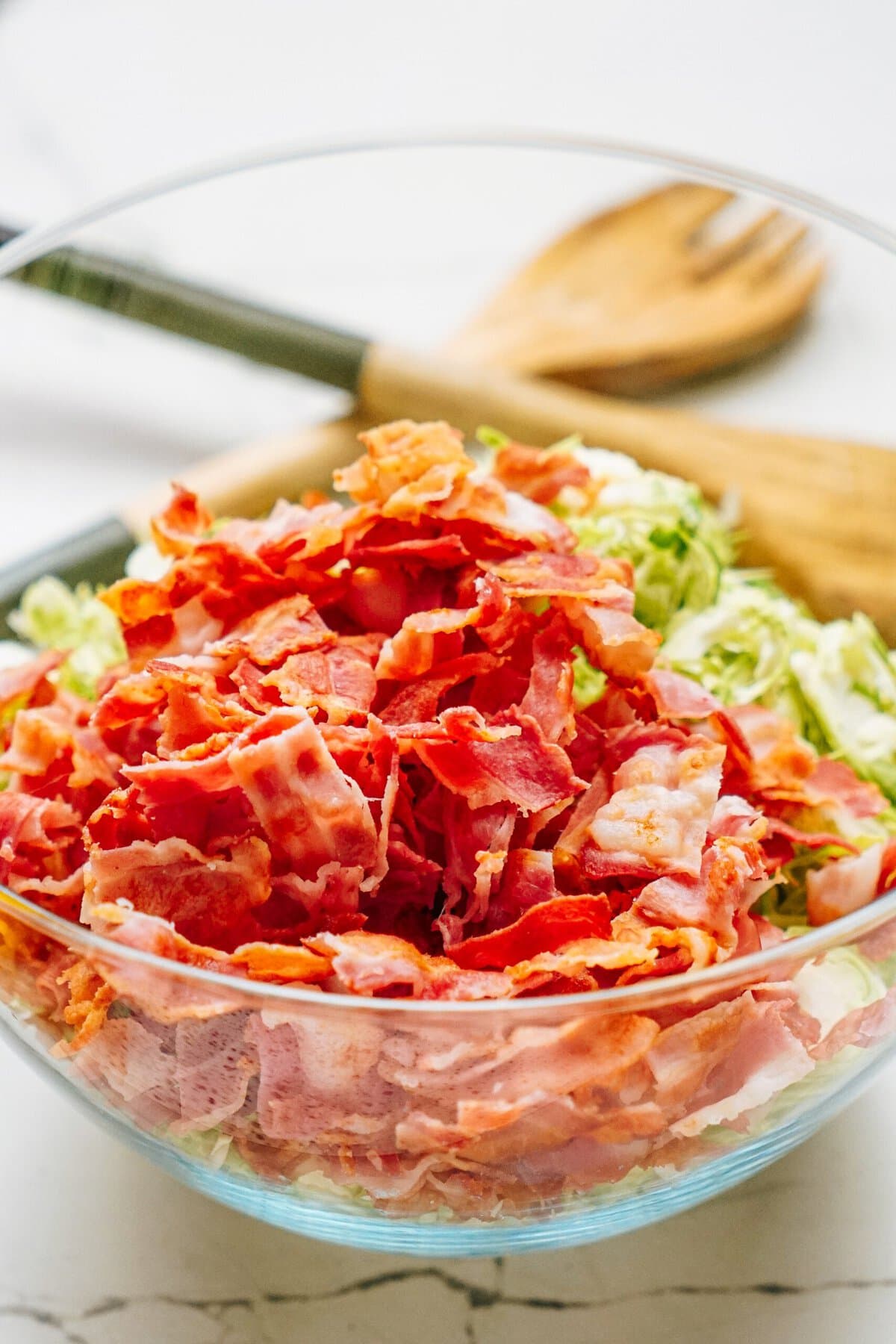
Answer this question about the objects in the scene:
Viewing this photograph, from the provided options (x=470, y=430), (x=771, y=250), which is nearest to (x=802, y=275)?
(x=771, y=250)

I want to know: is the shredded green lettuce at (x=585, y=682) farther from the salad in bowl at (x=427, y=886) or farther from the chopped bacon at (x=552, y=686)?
the chopped bacon at (x=552, y=686)

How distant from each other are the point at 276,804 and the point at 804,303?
1.19 m

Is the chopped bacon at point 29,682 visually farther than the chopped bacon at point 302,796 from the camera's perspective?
Yes

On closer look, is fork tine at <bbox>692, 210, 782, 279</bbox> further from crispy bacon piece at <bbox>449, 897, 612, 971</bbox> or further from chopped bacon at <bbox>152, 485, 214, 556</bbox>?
crispy bacon piece at <bbox>449, 897, 612, 971</bbox>

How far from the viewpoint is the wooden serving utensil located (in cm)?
168

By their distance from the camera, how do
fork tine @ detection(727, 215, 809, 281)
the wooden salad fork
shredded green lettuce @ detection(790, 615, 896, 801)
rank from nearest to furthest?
shredded green lettuce @ detection(790, 615, 896, 801)
fork tine @ detection(727, 215, 809, 281)
the wooden salad fork

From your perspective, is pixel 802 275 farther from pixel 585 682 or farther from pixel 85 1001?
pixel 85 1001

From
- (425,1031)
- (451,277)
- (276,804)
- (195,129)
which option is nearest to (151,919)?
(276,804)

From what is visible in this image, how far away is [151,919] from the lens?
99 cm

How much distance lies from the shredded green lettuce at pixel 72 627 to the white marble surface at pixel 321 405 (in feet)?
0.52

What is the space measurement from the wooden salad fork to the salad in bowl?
635 mm

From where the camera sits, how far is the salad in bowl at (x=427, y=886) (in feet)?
3.03

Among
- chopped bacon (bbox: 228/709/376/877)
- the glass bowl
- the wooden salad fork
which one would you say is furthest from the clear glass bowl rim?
the wooden salad fork

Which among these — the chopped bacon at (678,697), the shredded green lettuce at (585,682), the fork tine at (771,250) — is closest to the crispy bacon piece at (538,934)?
the chopped bacon at (678,697)
